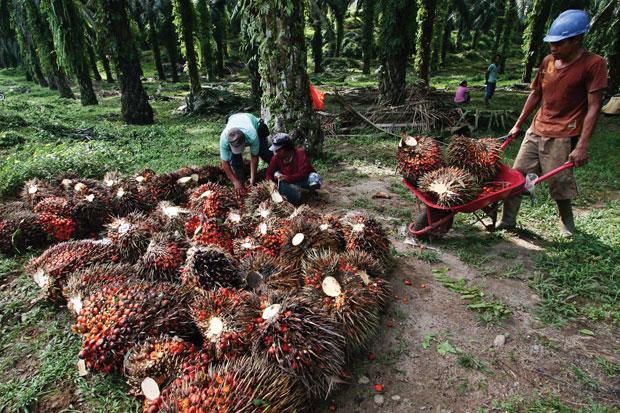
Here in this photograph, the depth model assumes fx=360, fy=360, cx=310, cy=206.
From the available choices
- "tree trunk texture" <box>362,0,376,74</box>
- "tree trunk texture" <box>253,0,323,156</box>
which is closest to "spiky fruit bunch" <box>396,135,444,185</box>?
"tree trunk texture" <box>253,0,323,156</box>

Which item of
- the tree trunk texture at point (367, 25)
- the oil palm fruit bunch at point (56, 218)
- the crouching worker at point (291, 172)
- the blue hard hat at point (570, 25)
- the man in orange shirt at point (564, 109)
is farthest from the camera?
the tree trunk texture at point (367, 25)

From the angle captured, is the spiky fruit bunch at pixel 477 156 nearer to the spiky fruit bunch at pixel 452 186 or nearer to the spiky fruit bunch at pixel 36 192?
the spiky fruit bunch at pixel 452 186

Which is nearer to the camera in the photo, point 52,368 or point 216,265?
point 52,368

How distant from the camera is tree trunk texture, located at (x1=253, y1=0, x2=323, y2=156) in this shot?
641 cm

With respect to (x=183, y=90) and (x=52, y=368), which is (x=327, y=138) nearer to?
(x=52, y=368)

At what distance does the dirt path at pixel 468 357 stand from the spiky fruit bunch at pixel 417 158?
1.12 meters

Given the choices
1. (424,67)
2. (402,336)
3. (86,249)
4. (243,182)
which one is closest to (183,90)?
(424,67)

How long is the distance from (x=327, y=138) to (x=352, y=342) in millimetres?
7383

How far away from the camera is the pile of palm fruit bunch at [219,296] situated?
6.72 feet

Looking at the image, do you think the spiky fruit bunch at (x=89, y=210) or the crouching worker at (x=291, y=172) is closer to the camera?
the spiky fruit bunch at (x=89, y=210)

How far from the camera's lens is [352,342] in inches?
99.0

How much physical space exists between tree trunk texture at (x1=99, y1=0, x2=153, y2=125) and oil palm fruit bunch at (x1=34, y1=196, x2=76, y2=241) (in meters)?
8.18

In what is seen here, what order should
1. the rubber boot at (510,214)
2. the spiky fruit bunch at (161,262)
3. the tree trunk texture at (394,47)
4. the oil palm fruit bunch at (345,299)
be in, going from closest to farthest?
the oil palm fruit bunch at (345,299)
the spiky fruit bunch at (161,262)
the rubber boot at (510,214)
the tree trunk texture at (394,47)

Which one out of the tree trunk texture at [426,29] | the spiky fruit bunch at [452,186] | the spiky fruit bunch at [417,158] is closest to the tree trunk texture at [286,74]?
the spiky fruit bunch at [417,158]
